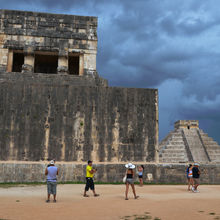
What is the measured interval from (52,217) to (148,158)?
9584mm

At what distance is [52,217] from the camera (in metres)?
5.95

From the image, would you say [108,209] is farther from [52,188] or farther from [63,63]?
[63,63]

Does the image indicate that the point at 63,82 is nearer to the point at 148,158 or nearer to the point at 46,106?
the point at 46,106

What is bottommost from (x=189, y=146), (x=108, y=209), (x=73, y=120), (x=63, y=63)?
(x=108, y=209)

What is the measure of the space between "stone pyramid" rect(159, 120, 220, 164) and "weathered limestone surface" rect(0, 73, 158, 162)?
1633cm

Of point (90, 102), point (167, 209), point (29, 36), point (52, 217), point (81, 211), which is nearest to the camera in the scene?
point (52, 217)

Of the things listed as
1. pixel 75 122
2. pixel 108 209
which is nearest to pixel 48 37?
pixel 75 122

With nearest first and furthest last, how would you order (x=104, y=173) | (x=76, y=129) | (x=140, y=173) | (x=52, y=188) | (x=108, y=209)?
(x=108, y=209), (x=52, y=188), (x=140, y=173), (x=104, y=173), (x=76, y=129)

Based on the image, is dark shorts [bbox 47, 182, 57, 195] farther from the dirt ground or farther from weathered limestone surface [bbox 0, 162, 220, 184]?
weathered limestone surface [bbox 0, 162, 220, 184]

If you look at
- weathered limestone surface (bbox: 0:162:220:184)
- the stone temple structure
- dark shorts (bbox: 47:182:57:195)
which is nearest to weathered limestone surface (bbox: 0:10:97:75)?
the stone temple structure

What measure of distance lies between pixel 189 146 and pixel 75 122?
26076mm

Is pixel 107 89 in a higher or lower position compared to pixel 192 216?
higher

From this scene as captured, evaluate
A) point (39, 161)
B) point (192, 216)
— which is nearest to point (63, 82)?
point (39, 161)

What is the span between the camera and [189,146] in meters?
37.2
